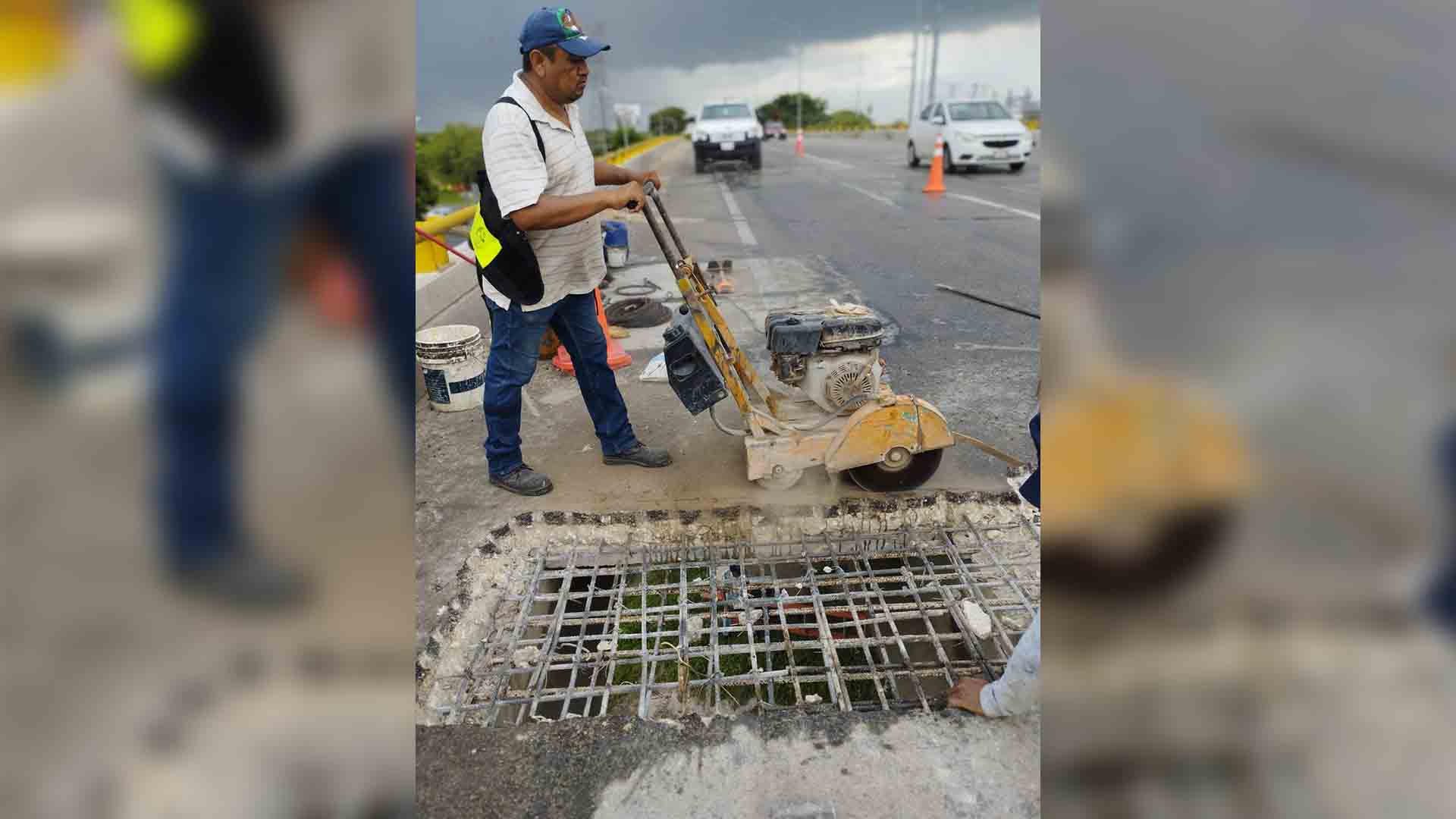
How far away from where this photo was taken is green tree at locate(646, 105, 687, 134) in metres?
51.3

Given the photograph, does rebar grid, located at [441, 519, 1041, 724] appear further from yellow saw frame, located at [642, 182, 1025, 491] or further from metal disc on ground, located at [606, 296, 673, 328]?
metal disc on ground, located at [606, 296, 673, 328]

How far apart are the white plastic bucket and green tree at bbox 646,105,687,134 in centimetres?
4768

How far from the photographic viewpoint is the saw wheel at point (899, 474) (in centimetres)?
366

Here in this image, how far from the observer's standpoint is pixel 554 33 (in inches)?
119

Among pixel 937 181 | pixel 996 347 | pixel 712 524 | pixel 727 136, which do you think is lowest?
pixel 712 524

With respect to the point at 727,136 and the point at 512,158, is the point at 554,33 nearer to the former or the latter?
the point at 512,158

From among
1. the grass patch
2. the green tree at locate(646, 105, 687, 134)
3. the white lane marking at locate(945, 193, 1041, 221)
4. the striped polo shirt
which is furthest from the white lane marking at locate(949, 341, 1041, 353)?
the green tree at locate(646, 105, 687, 134)

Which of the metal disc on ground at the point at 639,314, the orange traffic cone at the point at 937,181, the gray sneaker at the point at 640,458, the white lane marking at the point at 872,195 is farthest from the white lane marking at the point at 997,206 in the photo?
the gray sneaker at the point at 640,458
